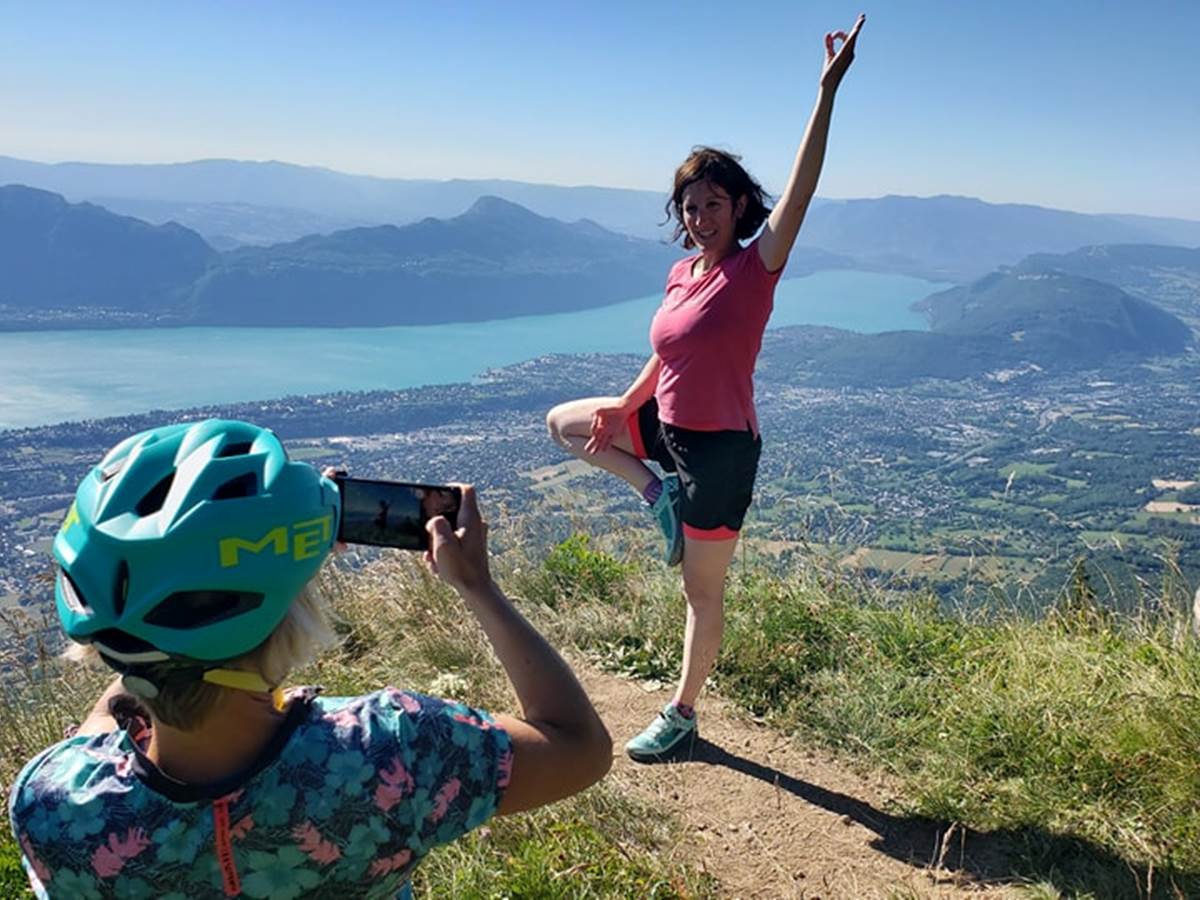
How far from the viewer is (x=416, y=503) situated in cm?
143

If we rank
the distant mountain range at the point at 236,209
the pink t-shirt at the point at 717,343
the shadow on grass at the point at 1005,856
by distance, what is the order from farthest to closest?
the distant mountain range at the point at 236,209 < the pink t-shirt at the point at 717,343 < the shadow on grass at the point at 1005,856

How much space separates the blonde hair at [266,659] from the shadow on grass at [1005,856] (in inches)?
84.7

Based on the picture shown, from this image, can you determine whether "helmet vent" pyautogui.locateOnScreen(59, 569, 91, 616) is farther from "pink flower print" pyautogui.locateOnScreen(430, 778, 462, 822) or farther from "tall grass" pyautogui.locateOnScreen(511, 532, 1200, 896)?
"tall grass" pyautogui.locateOnScreen(511, 532, 1200, 896)

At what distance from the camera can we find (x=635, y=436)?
359 centimetres

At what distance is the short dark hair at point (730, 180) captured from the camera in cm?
313

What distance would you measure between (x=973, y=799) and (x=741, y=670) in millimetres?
1202

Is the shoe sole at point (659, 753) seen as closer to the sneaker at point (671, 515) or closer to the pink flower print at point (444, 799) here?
the sneaker at point (671, 515)

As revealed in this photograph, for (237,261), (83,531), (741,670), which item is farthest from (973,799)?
(237,261)

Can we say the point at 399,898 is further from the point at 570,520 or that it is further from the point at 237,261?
the point at 237,261

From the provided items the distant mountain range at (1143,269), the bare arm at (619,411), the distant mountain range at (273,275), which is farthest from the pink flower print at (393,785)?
the distant mountain range at (1143,269)

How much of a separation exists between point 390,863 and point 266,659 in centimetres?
35

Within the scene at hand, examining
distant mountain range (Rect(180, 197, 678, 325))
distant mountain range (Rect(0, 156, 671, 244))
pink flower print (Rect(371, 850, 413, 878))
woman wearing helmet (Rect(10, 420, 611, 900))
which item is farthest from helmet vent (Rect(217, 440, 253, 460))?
distant mountain range (Rect(0, 156, 671, 244))

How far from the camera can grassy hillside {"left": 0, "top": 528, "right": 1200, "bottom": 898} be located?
2.59 m

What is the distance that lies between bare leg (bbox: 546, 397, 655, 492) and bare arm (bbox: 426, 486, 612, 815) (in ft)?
7.12
